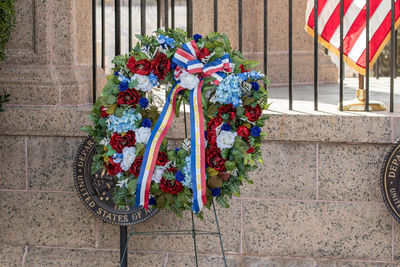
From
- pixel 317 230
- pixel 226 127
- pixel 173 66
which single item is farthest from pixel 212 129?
pixel 317 230

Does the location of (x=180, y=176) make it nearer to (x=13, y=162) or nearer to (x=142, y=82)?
(x=142, y=82)

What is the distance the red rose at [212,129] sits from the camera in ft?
12.8

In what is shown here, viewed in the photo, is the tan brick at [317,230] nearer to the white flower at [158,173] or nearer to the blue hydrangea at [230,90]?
the white flower at [158,173]

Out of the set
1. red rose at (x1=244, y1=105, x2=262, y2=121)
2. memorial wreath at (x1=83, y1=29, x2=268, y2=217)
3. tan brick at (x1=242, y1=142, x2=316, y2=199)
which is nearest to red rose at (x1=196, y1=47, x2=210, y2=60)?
memorial wreath at (x1=83, y1=29, x2=268, y2=217)

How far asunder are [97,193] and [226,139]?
4.96ft

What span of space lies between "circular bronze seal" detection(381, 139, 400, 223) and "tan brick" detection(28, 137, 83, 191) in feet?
7.01

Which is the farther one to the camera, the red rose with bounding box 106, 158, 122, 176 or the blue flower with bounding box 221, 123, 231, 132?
the red rose with bounding box 106, 158, 122, 176

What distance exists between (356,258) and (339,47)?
1.58 metres

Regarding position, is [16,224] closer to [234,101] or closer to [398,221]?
[234,101]

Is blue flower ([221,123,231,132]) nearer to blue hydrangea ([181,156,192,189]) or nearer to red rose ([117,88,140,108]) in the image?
blue hydrangea ([181,156,192,189])

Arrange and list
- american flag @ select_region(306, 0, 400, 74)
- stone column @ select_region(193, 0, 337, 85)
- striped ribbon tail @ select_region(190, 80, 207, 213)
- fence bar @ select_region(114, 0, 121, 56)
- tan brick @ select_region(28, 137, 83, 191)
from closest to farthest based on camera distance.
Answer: striped ribbon tail @ select_region(190, 80, 207, 213) → fence bar @ select_region(114, 0, 121, 56) → tan brick @ select_region(28, 137, 83, 191) → american flag @ select_region(306, 0, 400, 74) → stone column @ select_region(193, 0, 337, 85)

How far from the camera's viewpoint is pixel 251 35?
7.74m

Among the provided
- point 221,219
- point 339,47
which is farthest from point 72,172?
point 339,47

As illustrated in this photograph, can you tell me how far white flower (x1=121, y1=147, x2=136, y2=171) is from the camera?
3.93 m
